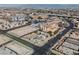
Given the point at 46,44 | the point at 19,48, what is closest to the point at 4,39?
the point at 19,48

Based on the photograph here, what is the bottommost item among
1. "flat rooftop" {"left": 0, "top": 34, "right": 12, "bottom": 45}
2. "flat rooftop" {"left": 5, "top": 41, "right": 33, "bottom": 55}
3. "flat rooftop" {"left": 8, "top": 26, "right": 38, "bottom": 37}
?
"flat rooftop" {"left": 5, "top": 41, "right": 33, "bottom": 55}

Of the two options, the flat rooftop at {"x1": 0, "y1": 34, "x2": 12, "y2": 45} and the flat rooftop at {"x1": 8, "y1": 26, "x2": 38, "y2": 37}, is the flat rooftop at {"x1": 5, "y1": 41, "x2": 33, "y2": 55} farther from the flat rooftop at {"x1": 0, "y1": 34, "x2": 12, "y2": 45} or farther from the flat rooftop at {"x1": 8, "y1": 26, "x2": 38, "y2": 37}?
the flat rooftop at {"x1": 8, "y1": 26, "x2": 38, "y2": 37}

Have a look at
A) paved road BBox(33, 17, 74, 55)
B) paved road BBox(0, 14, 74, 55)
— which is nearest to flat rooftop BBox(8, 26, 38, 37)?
paved road BBox(0, 14, 74, 55)

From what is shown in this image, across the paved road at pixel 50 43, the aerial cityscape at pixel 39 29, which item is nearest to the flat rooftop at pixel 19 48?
the aerial cityscape at pixel 39 29

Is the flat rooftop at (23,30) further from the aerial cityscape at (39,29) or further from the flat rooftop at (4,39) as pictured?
the flat rooftop at (4,39)

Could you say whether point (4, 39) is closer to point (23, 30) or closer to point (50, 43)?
point (23, 30)

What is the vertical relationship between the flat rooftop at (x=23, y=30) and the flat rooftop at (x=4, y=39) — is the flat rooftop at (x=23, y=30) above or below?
above
